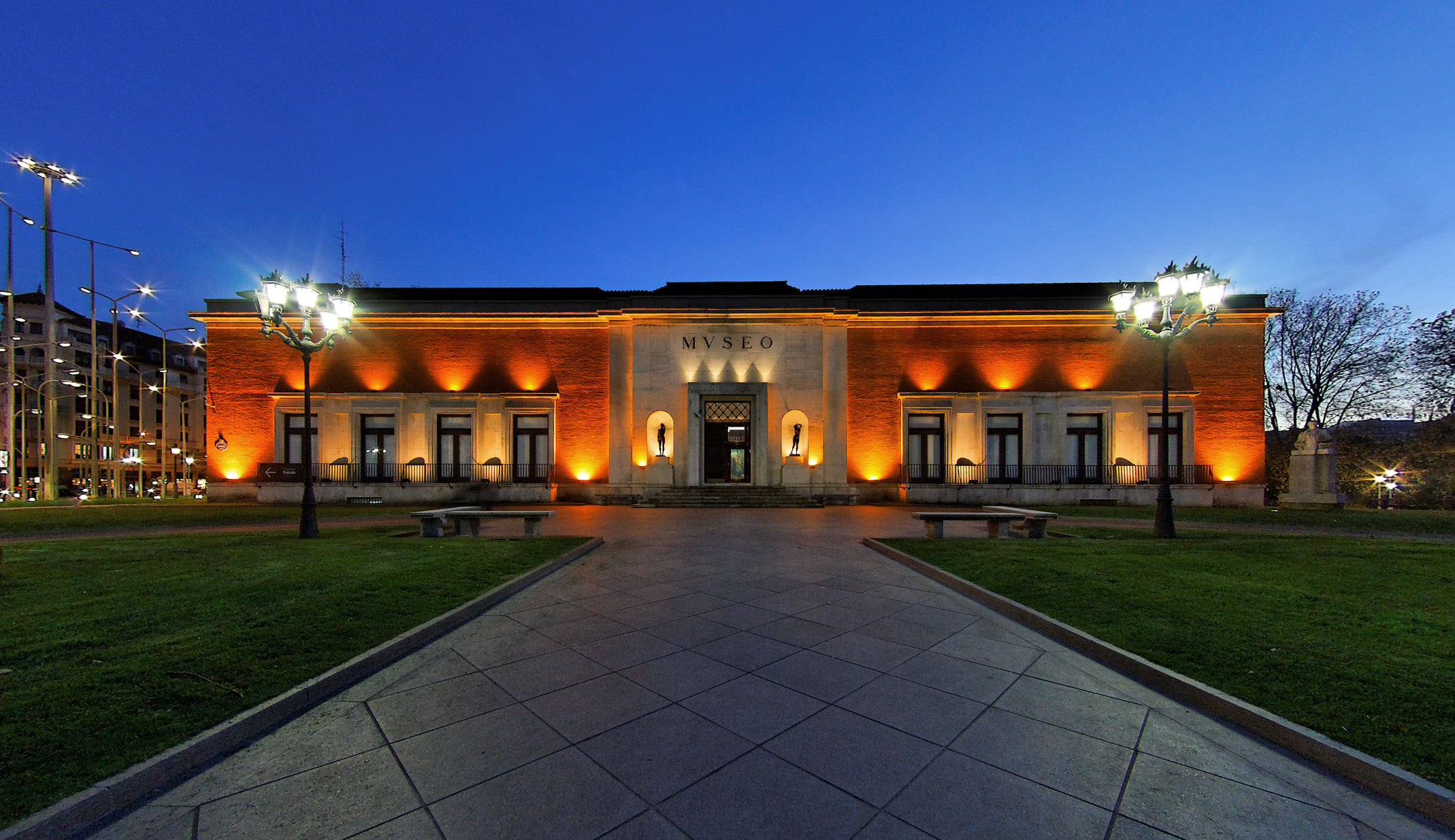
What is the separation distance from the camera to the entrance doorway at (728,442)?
2170cm

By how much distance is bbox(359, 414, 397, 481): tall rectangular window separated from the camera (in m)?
21.0

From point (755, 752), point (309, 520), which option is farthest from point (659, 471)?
point (755, 752)

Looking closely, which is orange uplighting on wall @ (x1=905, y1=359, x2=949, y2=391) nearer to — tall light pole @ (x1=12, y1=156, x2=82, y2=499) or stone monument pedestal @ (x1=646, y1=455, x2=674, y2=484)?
stone monument pedestal @ (x1=646, y1=455, x2=674, y2=484)

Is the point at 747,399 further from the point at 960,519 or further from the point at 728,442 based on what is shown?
the point at 960,519

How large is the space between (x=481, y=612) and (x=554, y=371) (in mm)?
16712

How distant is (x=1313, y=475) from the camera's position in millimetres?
19875

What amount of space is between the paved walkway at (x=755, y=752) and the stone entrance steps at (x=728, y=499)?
44.3 ft

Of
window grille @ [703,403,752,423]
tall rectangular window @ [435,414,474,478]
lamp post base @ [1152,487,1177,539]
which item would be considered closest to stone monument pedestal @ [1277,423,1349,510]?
lamp post base @ [1152,487,1177,539]

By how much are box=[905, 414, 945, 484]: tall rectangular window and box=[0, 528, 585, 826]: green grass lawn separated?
53.0ft

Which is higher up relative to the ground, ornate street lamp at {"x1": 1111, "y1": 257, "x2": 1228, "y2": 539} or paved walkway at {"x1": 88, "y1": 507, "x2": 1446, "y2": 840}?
ornate street lamp at {"x1": 1111, "y1": 257, "x2": 1228, "y2": 539}

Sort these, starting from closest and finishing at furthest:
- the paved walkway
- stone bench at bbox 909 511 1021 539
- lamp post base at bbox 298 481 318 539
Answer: the paved walkway → lamp post base at bbox 298 481 318 539 → stone bench at bbox 909 511 1021 539

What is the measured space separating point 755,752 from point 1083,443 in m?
23.1

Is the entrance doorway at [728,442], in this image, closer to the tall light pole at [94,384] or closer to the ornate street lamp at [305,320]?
the ornate street lamp at [305,320]

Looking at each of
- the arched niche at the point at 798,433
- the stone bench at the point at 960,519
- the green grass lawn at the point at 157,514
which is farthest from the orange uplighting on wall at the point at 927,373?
the green grass lawn at the point at 157,514
